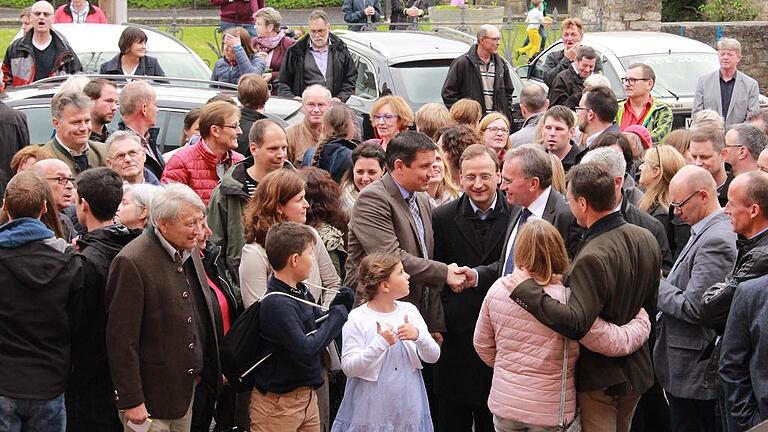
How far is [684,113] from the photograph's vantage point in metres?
15.5

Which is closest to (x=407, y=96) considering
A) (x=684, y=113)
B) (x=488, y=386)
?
(x=684, y=113)

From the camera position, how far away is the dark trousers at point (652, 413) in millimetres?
7613

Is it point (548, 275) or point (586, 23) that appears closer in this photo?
point (548, 275)

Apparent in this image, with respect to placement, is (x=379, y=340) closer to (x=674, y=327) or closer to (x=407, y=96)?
(x=674, y=327)

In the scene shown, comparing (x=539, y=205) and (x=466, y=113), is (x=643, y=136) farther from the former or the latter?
(x=539, y=205)

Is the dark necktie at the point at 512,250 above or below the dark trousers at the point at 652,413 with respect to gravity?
above

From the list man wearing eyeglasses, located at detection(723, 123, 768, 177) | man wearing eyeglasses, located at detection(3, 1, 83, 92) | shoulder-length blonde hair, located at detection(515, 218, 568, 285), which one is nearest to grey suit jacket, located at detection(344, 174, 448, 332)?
shoulder-length blonde hair, located at detection(515, 218, 568, 285)

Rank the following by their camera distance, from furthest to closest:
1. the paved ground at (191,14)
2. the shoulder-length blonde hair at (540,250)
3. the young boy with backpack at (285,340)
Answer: the paved ground at (191,14) → the young boy with backpack at (285,340) → the shoulder-length blonde hair at (540,250)

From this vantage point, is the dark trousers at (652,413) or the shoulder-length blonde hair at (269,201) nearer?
the shoulder-length blonde hair at (269,201)

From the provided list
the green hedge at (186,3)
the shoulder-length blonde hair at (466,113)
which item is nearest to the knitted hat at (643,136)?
the shoulder-length blonde hair at (466,113)

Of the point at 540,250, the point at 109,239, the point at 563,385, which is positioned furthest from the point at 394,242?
the point at 109,239

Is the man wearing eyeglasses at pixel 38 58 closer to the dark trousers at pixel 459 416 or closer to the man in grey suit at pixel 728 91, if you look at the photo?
the dark trousers at pixel 459 416

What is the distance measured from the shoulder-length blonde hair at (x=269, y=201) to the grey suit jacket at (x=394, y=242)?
437 mm

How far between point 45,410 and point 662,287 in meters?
3.57
